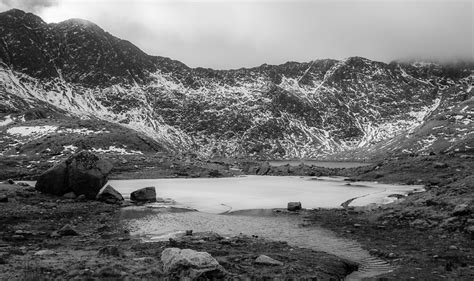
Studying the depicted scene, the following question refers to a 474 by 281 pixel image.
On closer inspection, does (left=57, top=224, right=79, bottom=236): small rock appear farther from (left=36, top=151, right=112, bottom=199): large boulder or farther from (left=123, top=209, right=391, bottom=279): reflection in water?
(left=36, top=151, right=112, bottom=199): large boulder

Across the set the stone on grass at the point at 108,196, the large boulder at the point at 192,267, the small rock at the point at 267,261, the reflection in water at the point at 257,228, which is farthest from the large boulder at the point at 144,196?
the large boulder at the point at 192,267

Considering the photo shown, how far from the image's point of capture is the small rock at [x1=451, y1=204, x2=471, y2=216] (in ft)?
83.1

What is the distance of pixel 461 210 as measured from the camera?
2556 cm

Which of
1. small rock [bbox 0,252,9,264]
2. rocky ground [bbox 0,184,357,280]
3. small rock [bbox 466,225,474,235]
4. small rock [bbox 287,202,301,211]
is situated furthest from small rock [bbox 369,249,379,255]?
small rock [bbox 0,252,9,264]

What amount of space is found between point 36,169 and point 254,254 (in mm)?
67332

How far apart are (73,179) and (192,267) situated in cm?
3066

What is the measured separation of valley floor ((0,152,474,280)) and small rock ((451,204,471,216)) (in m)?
0.06

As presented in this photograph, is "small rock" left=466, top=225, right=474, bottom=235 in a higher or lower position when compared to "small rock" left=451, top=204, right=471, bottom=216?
lower

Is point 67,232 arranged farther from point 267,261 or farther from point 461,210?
point 461,210

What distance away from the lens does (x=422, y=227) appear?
26.0 m

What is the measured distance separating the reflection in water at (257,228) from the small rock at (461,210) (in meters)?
8.64

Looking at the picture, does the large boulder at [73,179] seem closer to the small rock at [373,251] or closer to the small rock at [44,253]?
the small rock at [44,253]

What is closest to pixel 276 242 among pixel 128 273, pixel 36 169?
pixel 128 273

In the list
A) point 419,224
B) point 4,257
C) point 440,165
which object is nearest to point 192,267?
point 4,257
